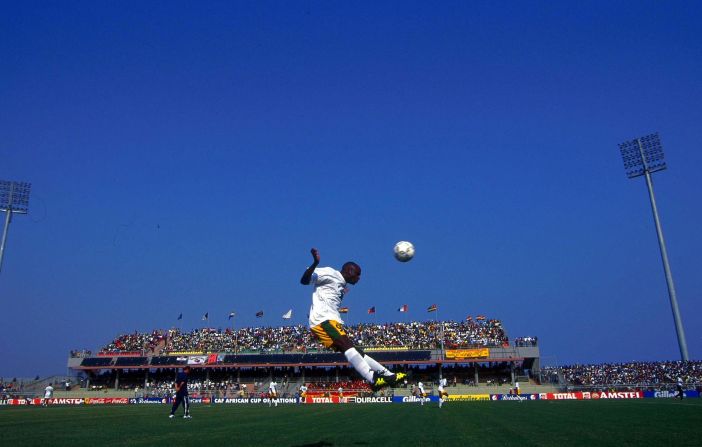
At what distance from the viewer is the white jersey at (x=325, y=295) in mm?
9258

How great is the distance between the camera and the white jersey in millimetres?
9258

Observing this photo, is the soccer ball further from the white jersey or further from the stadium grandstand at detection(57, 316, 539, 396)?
the stadium grandstand at detection(57, 316, 539, 396)

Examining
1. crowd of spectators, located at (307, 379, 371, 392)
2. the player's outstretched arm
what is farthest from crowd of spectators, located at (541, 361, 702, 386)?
the player's outstretched arm

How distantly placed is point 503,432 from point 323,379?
5120 cm

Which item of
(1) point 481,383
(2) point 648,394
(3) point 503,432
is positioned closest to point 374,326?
(1) point 481,383

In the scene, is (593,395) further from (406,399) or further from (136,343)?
(136,343)

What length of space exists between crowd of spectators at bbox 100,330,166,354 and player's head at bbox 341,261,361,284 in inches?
2527

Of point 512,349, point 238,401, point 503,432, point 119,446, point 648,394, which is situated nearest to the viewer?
point 119,446

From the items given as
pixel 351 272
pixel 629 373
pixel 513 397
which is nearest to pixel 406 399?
pixel 513 397

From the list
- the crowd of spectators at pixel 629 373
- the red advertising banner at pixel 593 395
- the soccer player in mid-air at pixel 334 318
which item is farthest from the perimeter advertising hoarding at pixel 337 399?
the soccer player in mid-air at pixel 334 318

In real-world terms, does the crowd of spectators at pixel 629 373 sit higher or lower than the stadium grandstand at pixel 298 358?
lower

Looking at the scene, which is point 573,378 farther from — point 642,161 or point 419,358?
point 642,161

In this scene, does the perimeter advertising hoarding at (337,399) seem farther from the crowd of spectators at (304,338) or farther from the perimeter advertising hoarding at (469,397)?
the crowd of spectators at (304,338)

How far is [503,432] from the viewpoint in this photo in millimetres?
13398
